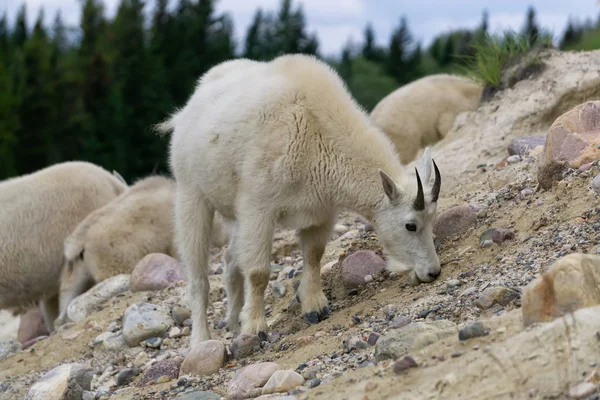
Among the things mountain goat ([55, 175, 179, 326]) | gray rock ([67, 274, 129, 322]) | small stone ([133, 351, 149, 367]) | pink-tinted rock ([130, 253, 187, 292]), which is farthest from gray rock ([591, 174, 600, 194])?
mountain goat ([55, 175, 179, 326])

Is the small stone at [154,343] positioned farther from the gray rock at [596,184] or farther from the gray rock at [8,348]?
the gray rock at [596,184]

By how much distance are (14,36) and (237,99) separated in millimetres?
57867

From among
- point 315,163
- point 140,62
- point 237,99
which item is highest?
point 237,99

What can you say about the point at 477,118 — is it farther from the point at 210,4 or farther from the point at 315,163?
the point at 210,4

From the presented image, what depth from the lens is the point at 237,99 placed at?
25.5ft

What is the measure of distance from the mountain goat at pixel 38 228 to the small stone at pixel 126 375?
435cm

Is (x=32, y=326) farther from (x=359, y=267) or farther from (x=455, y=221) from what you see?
(x=455, y=221)

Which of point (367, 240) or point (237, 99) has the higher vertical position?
point (237, 99)

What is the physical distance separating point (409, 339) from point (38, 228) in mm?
7453

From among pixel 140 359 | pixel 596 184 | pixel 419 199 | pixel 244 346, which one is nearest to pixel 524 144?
pixel 596 184

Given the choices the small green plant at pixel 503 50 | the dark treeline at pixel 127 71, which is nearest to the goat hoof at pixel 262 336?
the small green plant at pixel 503 50

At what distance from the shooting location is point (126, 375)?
7.56 meters

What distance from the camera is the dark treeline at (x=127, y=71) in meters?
41.0

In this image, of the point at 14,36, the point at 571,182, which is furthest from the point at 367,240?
the point at 14,36
